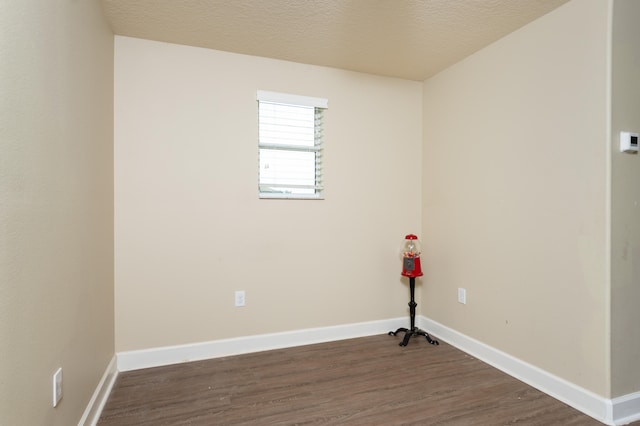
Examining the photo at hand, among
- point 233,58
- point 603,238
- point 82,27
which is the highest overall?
point 233,58

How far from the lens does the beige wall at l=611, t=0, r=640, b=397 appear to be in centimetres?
184

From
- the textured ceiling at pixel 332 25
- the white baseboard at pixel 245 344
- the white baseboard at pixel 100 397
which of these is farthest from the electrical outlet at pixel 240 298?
the textured ceiling at pixel 332 25

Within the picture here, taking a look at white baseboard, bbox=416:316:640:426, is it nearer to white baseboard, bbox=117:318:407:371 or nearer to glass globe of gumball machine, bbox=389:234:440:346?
glass globe of gumball machine, bbox=389:234:440:346

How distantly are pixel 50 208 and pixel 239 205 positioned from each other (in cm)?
146

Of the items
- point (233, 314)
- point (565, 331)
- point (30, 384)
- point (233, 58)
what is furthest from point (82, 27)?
point (565, 331)

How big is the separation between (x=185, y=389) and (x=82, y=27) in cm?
218

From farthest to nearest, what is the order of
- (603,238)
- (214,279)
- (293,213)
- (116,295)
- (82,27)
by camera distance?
1. (293,213)
2. (214,279)
3. (116,295)
4. (603,238)
5. (82,27)

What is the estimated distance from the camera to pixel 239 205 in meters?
2.72

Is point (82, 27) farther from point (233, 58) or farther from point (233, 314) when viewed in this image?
point (233, 314)

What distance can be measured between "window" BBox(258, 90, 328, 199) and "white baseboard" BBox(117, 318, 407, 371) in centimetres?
119

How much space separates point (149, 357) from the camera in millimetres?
2465

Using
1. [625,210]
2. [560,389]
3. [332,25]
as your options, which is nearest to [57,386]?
[332,25]

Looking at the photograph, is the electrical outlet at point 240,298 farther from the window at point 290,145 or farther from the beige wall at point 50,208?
the beige wall at point 50,208

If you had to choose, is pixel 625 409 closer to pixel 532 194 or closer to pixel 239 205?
pixel 532 194
